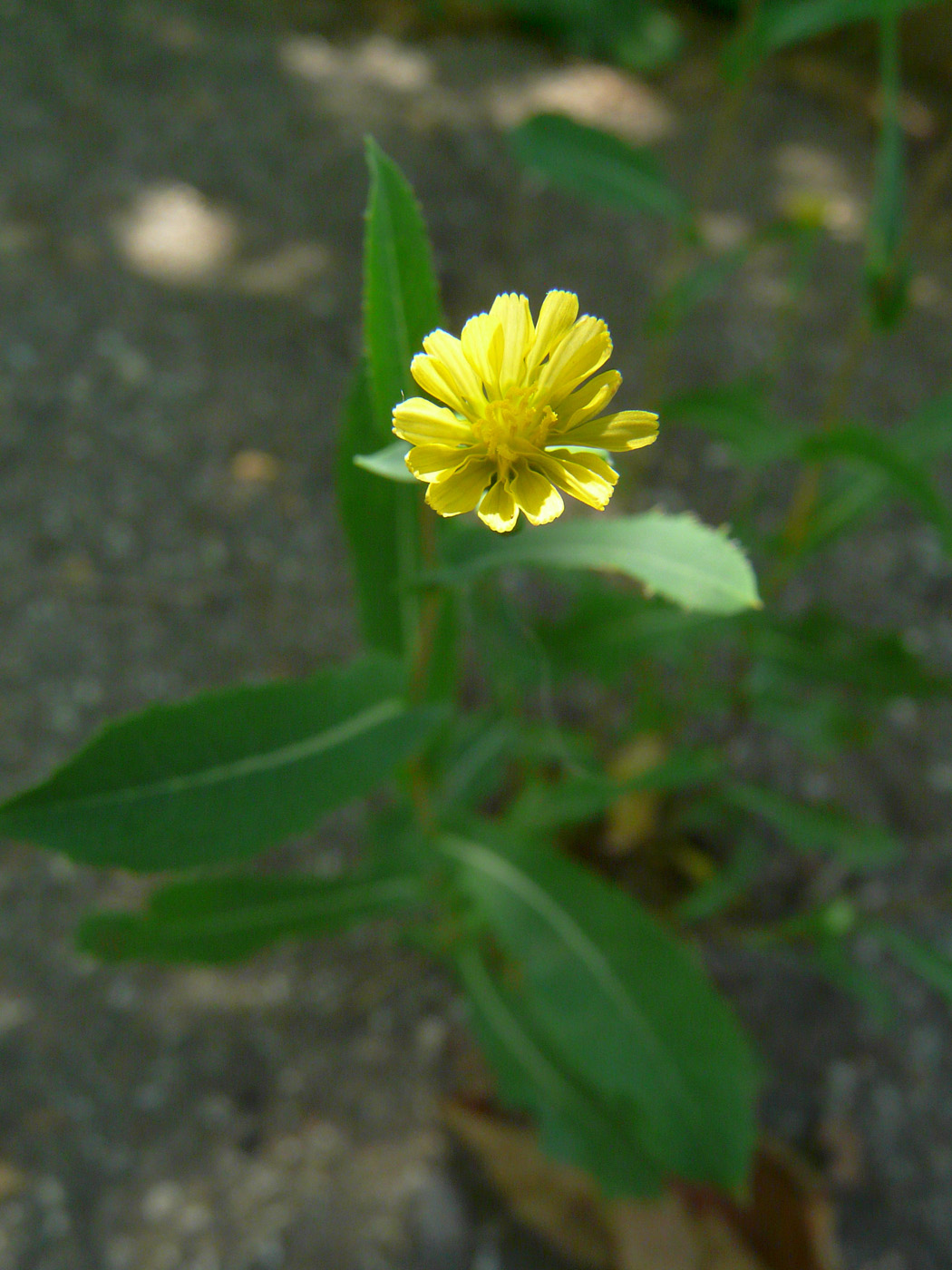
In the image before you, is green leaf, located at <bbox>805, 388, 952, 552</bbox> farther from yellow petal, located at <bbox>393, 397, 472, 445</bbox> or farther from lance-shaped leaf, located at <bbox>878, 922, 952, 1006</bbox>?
yellow petal, located at <bbox>393, 397, 472, 445</bbox>

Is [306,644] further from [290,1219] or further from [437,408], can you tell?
[437,408]

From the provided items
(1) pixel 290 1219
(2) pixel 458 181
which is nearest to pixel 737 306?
(2) pixel 458 181

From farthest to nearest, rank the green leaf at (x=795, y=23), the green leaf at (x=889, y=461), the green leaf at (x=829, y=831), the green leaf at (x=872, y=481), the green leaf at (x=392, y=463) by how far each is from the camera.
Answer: the green leaf at (x=829, y=831) < the green leaf at (x=872, y=481) < the green leaf at (x=795, y=23) < the green leaf at (x=889, y=461) < the green leaf at (x=392, y=463)

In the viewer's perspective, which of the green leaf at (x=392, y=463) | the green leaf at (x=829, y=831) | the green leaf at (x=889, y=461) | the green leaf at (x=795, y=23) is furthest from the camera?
the green leaf at (x=829, y=831)

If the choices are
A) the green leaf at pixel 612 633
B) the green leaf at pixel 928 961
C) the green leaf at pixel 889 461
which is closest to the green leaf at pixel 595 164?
the green leaf at pixel 889 461

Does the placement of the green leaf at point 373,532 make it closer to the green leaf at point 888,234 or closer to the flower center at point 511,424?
the flower center at point 511,424

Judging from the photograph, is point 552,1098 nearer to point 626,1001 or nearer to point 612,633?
point 626,1001

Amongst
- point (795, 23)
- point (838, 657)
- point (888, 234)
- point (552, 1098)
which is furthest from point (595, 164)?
point (552, 1098)
